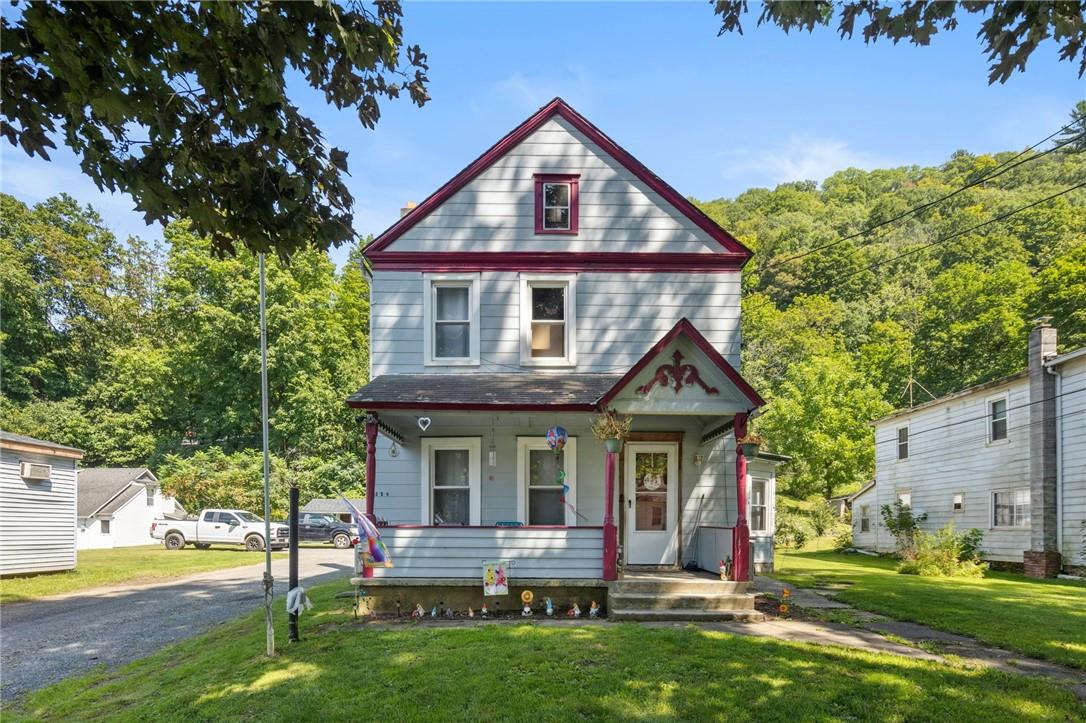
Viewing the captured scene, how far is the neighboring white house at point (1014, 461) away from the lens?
58.3 feet

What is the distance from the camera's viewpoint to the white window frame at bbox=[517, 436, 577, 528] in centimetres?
1163

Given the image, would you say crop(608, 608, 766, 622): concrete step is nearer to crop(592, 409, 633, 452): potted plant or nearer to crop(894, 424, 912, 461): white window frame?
crop(592, 409, 633, 452): potted plant

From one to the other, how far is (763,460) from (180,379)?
34.5 metres

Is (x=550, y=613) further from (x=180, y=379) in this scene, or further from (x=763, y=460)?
(x=180, y=379)

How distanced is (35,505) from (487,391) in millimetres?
14683

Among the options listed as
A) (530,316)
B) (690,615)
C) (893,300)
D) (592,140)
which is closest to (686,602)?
(690,615)

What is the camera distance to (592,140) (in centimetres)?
1262

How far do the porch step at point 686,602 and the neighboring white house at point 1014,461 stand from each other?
13701 millimetres

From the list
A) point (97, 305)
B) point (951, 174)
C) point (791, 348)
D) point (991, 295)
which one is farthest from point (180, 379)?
point (951, 174)

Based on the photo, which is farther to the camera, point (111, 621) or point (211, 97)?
point (111, 621)

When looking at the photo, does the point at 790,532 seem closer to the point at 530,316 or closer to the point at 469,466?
the point at 530,316

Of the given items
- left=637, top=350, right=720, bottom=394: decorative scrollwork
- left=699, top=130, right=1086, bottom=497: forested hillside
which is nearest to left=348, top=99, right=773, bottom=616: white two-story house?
left=637, top=350, right=720, bottom=394: decorative scrollwork

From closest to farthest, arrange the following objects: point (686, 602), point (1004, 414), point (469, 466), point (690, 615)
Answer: point (690, 615) → point (686, 602) → point (469, 466) → point (1004, 414)

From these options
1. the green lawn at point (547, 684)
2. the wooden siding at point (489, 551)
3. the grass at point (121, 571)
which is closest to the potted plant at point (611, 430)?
the wooden siding at point (489, 551)
